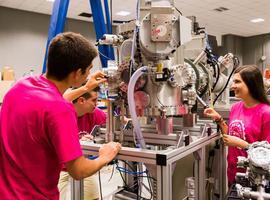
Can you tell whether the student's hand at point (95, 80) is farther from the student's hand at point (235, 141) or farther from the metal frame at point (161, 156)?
the student's hand at point (235, 141)

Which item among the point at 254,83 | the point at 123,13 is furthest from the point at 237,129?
the point at 123,13

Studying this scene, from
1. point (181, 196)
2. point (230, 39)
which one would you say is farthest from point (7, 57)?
point (230, 39)

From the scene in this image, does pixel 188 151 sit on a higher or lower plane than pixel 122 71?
lower

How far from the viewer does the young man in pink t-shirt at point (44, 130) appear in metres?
1.21

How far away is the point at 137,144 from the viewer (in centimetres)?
161

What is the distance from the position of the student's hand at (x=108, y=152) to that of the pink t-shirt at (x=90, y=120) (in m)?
0.99

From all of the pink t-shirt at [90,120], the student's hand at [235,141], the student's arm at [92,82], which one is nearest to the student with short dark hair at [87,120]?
the pink t-shirt at [90,120]

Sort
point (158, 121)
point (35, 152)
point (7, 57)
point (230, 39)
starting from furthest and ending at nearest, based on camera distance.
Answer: point (230, 39) < point (7, 57) < point (158, 121) < point (35, 152)

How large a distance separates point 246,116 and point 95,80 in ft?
3.47

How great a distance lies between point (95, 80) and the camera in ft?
5.92

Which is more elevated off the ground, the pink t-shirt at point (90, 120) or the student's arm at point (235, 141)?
the pink t-shirt at point (90, 120)

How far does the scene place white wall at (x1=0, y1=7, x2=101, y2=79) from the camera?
676cm

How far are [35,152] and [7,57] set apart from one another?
622cm

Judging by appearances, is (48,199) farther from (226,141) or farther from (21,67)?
(21,67)
